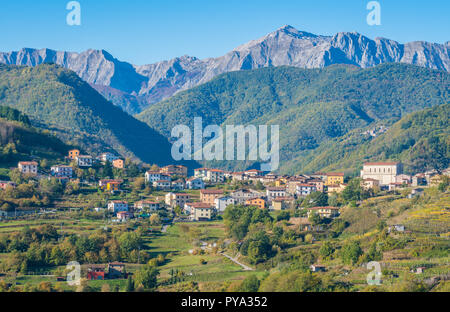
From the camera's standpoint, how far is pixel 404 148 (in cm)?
11762

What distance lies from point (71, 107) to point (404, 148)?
76065mm

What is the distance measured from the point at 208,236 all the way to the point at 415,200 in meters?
A: 20.7

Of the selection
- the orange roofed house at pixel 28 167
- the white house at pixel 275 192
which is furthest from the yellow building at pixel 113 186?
the white house at pixel 275 192

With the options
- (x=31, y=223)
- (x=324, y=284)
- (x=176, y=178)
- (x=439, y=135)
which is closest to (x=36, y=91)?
(x=176, y=178)

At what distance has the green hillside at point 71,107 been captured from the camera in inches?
5915

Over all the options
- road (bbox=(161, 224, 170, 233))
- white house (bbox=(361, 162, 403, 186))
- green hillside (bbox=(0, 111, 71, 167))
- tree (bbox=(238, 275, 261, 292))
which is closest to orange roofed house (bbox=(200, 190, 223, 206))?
road (bbox=(161, 224, 170, 233))

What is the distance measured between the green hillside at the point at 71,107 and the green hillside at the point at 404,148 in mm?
39127

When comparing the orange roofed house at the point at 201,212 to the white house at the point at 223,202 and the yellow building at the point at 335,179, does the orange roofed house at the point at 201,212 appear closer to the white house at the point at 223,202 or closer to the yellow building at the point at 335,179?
the white house at the point at 223,202

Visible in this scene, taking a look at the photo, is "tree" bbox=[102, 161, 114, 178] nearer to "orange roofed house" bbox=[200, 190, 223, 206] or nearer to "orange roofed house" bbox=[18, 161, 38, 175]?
"orange roofed house" bbox=[18, 161, 38, 175]

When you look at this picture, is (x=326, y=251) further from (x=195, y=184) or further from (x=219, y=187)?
(x=195, y=184)

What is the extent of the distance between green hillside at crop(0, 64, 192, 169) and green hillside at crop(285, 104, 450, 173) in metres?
39.1

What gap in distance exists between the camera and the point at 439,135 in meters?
113

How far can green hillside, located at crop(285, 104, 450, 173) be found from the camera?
10444 cm
